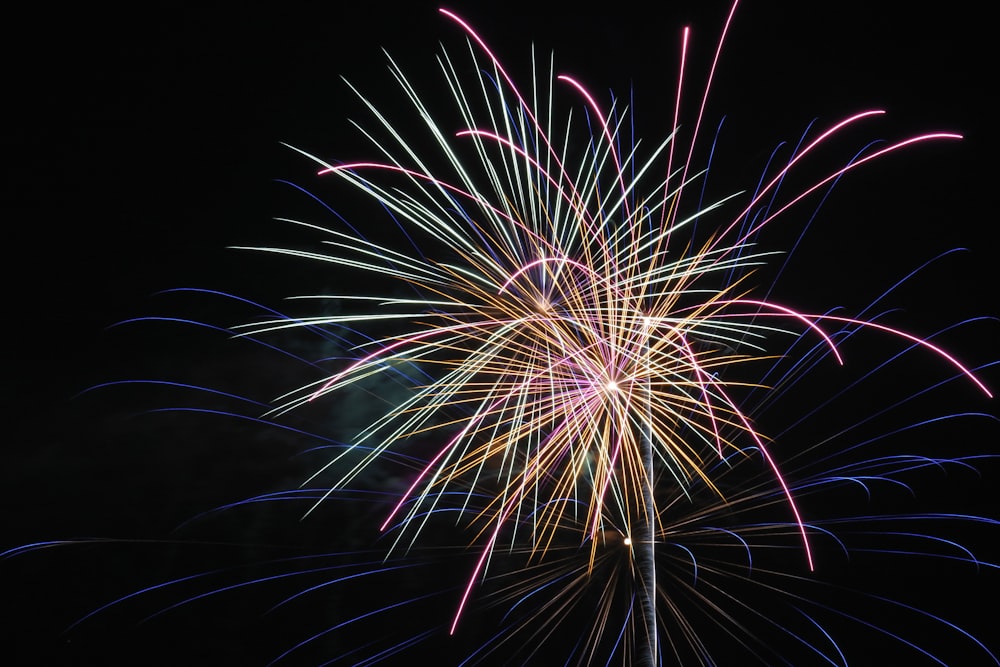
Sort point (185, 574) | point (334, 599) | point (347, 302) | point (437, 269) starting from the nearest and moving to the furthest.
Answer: point (437, 269) → point (347, 302) → point (185, 574) → point (334, 599)

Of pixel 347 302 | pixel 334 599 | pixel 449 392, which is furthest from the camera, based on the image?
pixel 334 599

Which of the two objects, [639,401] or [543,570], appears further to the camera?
[543,570]

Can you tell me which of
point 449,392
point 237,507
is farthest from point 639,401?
point 237,507

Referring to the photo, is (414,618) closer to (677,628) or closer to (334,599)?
(334,599)

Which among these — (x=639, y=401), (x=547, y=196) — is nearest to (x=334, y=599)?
(x=639, y=401)

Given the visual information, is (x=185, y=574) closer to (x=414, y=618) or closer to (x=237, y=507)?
(x=237, y=507)

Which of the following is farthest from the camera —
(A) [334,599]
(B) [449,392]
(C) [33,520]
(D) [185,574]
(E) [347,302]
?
(A) [334,599]

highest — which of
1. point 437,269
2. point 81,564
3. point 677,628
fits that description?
point 437,269

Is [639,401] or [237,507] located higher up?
[639,401]

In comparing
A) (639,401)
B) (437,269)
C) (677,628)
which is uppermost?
(437,269)
